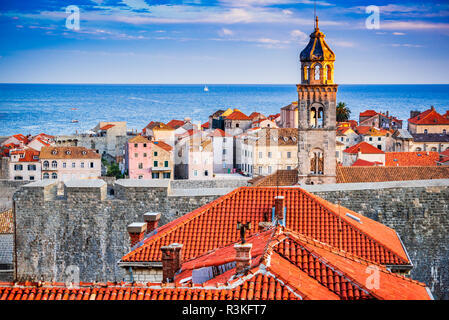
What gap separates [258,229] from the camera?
372 inches

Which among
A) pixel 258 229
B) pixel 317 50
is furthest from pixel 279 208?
pixel 317 50

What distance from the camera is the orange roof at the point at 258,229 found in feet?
29.9

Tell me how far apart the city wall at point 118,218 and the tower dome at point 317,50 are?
1203cm

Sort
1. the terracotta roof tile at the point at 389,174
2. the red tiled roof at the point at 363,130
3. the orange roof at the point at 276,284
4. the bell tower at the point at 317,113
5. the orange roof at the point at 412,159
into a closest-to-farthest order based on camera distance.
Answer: the orange roof at the point at 276,284 < the bell tower at the point at 317,113 < the terracotta roof tile at the point at 389,174 < the orange roof at the point at 412,159 < the red tiled roof at the point at 363,130

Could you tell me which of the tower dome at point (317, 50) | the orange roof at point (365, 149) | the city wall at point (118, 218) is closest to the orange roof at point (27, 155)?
the orange roof at point (365, 149)

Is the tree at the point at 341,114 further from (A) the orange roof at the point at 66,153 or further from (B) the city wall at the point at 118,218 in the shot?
(B) the city wall at the point at 118,218

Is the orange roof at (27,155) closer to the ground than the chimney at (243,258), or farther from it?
farther from it

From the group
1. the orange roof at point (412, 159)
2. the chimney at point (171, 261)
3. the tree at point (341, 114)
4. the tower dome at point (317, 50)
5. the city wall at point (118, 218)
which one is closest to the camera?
the chimney at point (171, 261)

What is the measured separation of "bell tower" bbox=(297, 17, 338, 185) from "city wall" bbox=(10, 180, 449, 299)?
40.1 feet

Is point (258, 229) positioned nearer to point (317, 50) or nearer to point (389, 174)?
point (317, 50)

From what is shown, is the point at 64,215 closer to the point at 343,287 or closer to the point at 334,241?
the point at 334,241

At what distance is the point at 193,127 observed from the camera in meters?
60.2

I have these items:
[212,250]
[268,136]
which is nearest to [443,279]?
[212,250]
